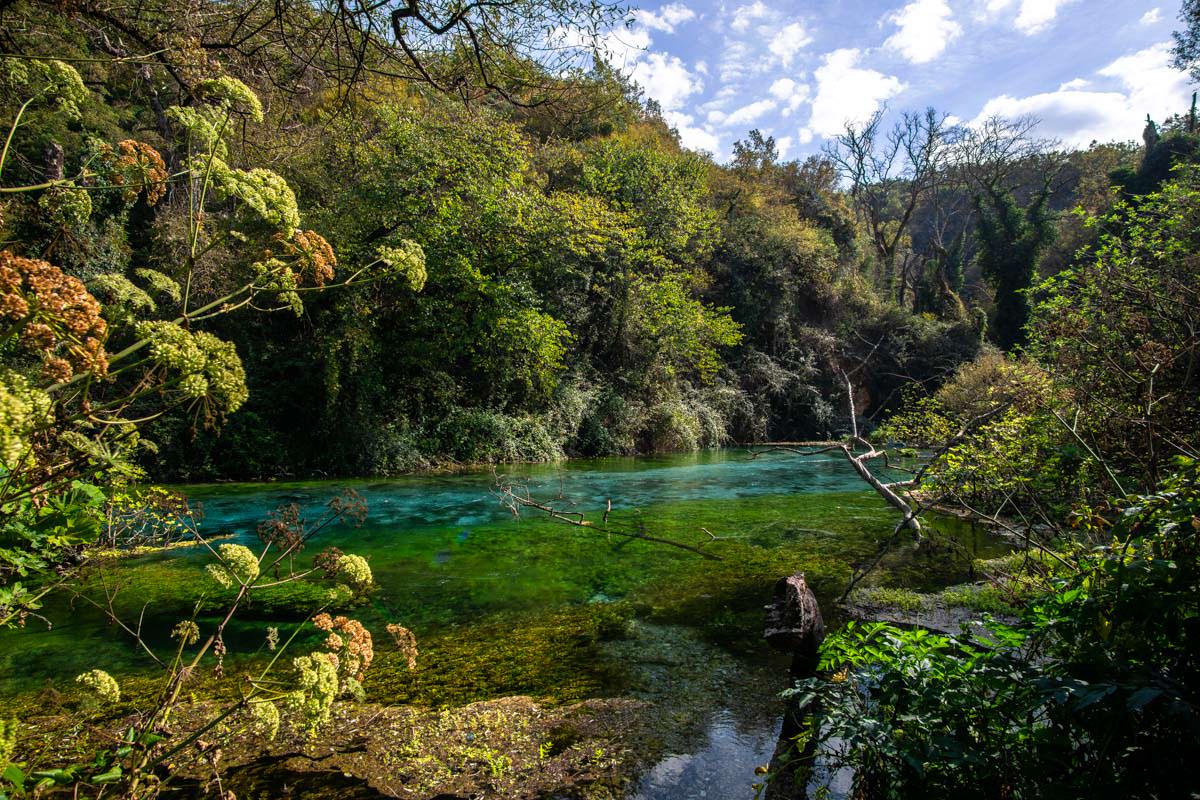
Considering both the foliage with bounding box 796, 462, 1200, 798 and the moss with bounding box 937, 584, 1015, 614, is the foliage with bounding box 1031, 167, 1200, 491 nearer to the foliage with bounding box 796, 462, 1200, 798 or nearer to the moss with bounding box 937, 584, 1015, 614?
the moss with bounding box 937, 584, 1015, 614

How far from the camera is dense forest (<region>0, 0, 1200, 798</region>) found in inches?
73.4

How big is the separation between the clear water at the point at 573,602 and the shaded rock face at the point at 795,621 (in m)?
0.55

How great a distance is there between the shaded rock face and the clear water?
0.55 m

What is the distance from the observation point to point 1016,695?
2.03 m

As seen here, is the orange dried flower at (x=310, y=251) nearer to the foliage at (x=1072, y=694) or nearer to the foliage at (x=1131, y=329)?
the foliage at (x=1072, y=694)

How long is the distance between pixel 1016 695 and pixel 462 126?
664 inches

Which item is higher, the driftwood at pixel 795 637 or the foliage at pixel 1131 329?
the foliage at pixel 1131 329

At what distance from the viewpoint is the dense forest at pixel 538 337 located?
1.86 meters

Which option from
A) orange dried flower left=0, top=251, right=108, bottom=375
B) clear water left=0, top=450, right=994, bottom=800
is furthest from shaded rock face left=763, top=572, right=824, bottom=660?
orange dried flower left=0, top=251, right=108, bottom=375

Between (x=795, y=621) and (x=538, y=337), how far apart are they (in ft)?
45.1

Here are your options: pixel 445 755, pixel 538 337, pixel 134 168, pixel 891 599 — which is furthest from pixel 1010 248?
pixel 134 168

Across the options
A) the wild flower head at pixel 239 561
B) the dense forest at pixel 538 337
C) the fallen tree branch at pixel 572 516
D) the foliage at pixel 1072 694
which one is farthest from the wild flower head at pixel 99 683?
the fallen tree branch at pixel 572 516

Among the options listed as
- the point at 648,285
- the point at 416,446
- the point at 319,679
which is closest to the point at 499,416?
the point at 416,446

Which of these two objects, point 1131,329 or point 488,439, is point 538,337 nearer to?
point 488,439
